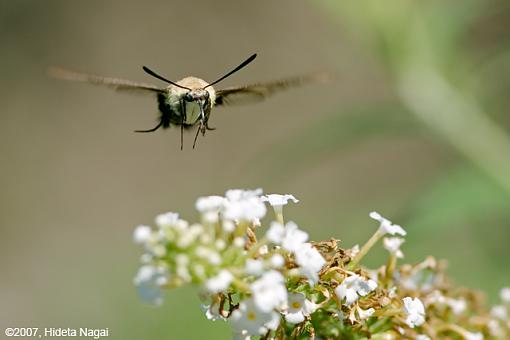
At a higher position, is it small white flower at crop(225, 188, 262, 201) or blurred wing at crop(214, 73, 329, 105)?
blurred wing at crop(214, 73, 329, 105)

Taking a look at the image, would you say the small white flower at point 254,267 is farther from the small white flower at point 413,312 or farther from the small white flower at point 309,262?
the small white flower at point 413,312

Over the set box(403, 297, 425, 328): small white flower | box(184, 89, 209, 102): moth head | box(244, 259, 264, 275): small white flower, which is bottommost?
box(403, 297, 425, 328): small white flower

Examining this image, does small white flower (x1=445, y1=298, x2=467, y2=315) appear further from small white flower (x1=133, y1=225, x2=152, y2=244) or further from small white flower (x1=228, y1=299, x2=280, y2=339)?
small white flower (x1=133, y1=225, x2=152, y2=244)

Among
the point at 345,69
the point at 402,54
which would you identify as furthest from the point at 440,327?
the point at 345,69

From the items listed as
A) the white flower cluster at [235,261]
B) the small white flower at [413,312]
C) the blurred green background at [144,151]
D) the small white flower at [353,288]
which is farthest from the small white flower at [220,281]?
the blurred green background at [144,151]

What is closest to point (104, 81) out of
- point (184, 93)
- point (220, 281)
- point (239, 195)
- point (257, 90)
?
point (184, 93)

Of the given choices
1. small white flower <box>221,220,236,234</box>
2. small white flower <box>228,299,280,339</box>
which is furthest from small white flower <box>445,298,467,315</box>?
small white flower <box>221,220,236,234</box>
